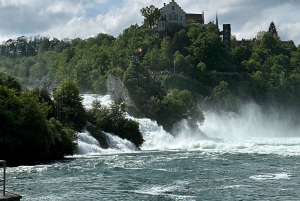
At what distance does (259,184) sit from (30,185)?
47.3ft

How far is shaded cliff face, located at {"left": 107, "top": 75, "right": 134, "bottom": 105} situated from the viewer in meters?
103

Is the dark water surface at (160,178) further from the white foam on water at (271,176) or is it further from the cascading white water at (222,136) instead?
the cascading white water at (222,136)

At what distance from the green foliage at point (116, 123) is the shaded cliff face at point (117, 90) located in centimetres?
2634

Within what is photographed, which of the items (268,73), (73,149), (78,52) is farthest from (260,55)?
(73,149)

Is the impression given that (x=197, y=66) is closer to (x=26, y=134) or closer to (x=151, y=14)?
(x=151, y=14)

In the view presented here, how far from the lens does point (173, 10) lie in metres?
167

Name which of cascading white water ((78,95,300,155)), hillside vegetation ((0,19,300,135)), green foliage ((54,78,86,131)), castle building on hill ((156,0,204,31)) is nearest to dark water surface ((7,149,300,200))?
cascading white water ((78,95,300,155))

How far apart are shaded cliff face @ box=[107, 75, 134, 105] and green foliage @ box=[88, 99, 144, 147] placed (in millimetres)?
26336

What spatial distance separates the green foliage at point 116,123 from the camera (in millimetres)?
72750

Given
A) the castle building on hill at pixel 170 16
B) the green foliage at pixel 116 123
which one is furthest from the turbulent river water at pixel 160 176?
the castle building on hill at pixel 170 16

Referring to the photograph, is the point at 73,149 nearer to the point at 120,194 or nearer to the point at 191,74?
the point at 120,194

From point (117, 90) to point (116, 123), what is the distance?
32.5 meters

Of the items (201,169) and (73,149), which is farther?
(73,149)

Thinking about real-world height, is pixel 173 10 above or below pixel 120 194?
above
